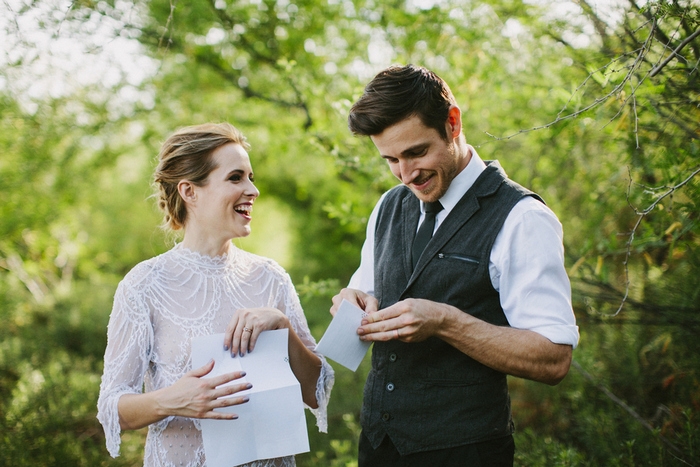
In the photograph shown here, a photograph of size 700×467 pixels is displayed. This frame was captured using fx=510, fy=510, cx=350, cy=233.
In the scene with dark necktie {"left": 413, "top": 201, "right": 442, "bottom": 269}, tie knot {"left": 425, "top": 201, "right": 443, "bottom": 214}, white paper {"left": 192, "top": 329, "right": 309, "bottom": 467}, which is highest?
tie knot {"left": 425, "top": 201, "right": 443, "bottom": 214}

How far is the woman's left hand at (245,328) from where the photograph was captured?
1963mm

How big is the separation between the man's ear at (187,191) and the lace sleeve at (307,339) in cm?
56

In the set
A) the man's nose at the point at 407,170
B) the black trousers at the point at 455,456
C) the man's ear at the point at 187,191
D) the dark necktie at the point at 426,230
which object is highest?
the man's ear at the point at 187,191

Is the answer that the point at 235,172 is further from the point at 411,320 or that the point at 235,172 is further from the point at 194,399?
the point at 411,320

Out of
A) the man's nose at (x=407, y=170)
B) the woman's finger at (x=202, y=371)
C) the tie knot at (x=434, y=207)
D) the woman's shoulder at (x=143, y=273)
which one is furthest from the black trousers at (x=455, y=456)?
the woman's shoulder at (x=143, y=273)

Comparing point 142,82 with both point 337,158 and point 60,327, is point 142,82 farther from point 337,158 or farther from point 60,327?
point 60,327

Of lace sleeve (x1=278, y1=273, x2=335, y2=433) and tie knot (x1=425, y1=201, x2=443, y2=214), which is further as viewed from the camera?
lace sleeve (x1=278, y1=273, x2=335, y2=433)

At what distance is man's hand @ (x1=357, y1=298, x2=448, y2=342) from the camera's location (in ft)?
5.57

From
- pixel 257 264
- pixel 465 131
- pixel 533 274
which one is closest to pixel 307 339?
pixel 257 264

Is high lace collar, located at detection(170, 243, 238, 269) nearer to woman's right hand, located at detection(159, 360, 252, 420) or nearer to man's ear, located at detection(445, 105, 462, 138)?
woman's right hand, located at detection(159, 360, 252, 420)

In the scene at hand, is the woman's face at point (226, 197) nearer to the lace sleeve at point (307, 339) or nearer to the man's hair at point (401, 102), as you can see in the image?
the lace sleeve at point (307, 339)

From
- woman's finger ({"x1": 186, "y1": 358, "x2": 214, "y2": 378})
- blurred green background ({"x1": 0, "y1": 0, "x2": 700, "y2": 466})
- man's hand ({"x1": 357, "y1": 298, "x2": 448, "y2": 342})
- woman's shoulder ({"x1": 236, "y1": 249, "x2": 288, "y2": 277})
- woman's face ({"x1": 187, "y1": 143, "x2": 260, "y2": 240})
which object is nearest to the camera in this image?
man's hand ({"x1": 357, "y1": 298, "x2": 448, "y2": 342})

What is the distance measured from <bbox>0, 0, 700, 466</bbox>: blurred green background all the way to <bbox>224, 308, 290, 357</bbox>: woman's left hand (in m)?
1.07

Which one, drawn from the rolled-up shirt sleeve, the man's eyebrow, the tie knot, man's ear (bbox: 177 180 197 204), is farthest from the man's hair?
man's ear (bbox: 177 180 197 204)
